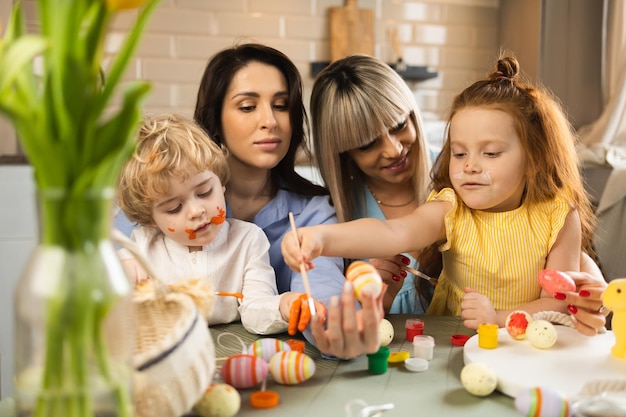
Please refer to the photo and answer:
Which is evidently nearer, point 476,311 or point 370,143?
point 476,311

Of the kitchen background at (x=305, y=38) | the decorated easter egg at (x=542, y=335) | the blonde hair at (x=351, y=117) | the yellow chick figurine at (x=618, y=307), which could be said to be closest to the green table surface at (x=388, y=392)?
the decorated easter egg at (x=542, y=335)

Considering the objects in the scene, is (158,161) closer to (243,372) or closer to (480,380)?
(243,372)

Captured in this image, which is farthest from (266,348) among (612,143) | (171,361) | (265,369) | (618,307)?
(612,143)

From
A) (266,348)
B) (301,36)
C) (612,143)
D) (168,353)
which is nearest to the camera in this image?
(168,353)

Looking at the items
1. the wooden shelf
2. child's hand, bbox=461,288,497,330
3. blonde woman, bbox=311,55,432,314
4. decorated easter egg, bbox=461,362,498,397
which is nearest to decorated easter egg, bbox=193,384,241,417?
decorated easter egg, bbox=461,362,498,397

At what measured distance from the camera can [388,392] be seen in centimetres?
94

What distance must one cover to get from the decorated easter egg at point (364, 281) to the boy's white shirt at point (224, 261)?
17.8 inches

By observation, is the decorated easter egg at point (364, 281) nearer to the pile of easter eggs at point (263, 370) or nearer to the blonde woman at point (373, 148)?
the pile of easter eggs at point (263, 370)

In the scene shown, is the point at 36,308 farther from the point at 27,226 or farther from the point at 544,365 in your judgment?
the point at 27,226

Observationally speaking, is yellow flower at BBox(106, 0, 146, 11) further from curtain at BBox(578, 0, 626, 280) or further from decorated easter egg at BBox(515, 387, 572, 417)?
curtain at BBox(578, 0, 626, 280)

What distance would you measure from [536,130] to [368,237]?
0.45 meters

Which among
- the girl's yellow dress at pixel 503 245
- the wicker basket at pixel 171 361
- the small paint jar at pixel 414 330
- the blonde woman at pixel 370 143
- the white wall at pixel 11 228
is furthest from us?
the white wall at pixel 11 228

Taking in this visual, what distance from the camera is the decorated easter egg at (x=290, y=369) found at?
37.7 inches

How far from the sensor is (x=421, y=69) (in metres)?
3.18
